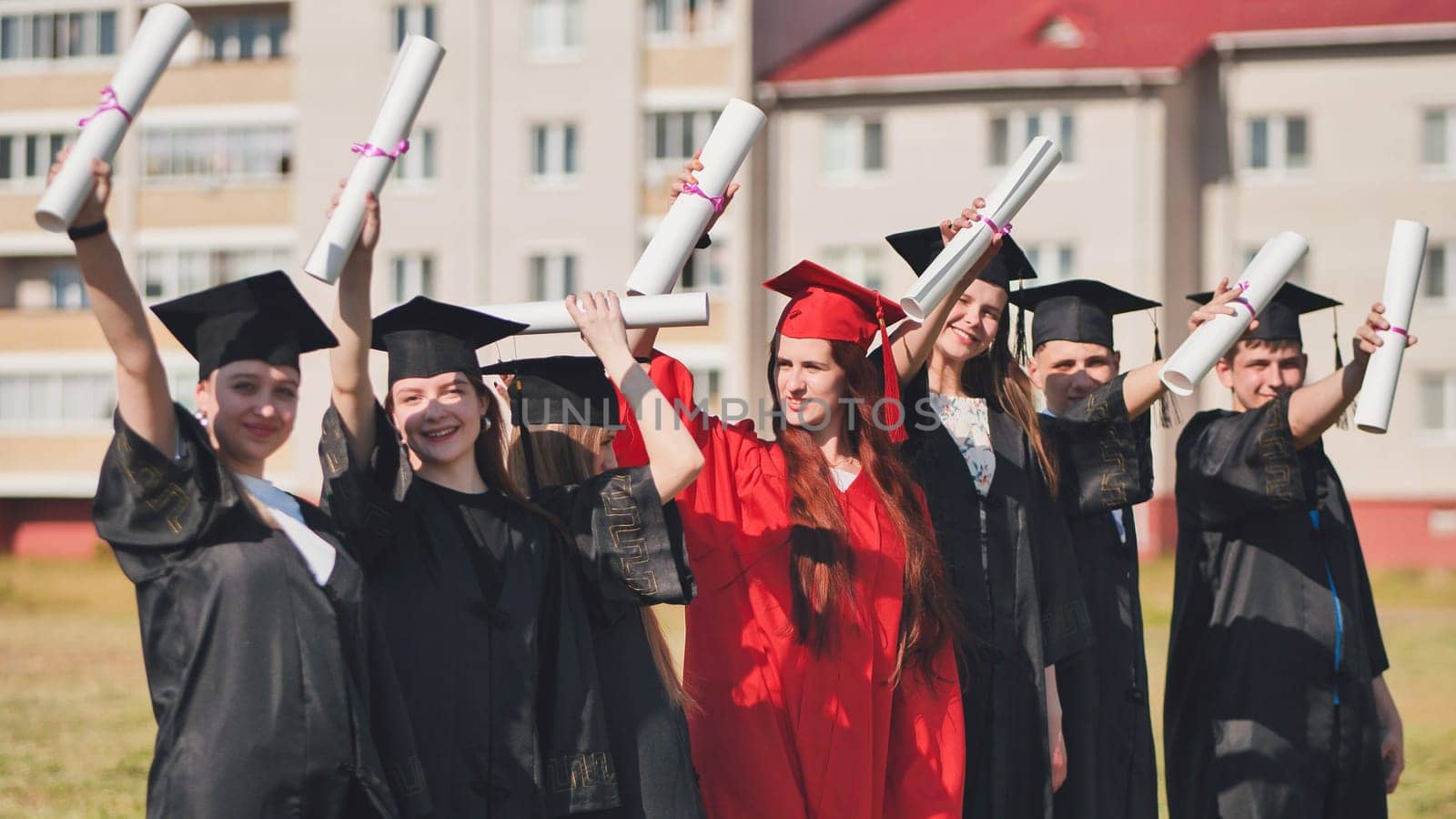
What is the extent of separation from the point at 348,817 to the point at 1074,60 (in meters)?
27.0

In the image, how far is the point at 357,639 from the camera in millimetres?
3736

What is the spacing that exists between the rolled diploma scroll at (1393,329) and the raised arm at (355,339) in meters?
2.91

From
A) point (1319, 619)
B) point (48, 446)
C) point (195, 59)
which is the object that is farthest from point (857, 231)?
point (1319, 619)

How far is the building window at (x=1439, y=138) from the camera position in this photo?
29.4 meters

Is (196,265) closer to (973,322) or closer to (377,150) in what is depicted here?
(973,322)

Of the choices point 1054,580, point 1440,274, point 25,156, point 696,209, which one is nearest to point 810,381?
point 696,209

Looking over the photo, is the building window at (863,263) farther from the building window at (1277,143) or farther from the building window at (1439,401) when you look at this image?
the building window at (1439,401)

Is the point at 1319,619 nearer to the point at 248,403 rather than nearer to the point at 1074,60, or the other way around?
the point at 248,403

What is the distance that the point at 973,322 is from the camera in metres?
5.29

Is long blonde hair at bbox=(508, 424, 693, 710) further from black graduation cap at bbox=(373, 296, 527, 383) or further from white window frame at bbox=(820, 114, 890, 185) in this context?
white window frame at bbox=(820, 114, 890, 185)

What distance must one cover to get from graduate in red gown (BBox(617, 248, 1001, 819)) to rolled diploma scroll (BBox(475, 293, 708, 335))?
17.4 inches

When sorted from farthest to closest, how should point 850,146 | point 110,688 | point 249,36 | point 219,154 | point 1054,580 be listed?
1. point 249,36
2. point 219,154
3. point 850,146
4. point 110,688
5. point 1054,580

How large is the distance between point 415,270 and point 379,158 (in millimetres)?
28068

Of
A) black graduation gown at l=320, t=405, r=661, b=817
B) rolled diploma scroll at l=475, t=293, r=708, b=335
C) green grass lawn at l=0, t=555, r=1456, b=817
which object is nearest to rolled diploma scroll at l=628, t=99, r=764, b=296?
rolled diploma scroll at l=475, t=293, r=708, b=335
